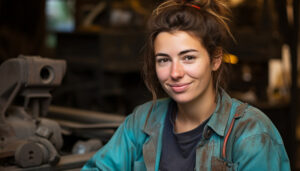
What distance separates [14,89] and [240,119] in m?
1.26

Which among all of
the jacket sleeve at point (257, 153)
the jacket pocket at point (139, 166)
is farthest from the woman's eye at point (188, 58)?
the jacket pocket at point (139, 166)

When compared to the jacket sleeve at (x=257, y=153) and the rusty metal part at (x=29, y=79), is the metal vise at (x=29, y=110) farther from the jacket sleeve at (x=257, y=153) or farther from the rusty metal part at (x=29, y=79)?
the jacket sleeve at (x=257, y=153)

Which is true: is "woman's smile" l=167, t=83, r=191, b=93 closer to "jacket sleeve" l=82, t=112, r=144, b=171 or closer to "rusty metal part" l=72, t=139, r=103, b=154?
"jacket sleeve" l=82, t=112, r=144, b=171

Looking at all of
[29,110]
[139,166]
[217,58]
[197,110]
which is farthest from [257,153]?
[29,110]

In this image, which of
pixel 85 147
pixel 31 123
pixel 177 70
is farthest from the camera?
pixel 85 147

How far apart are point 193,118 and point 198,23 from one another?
431mm

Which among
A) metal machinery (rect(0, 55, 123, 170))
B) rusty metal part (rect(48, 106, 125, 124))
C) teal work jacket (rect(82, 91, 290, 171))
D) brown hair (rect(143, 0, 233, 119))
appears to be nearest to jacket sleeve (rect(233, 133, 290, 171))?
teal work jacket (rect(82, 91, 290, 171))

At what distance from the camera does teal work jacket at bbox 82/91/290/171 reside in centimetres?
167

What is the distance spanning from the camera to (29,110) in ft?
8.29

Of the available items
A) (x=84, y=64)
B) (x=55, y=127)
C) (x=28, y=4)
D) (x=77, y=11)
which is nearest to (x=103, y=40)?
(x=84, y=64)

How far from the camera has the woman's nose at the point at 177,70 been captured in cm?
178

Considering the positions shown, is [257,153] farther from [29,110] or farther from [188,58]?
[29,110]

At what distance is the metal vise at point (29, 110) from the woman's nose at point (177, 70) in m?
0.80

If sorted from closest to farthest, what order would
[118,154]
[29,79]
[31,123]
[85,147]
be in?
[118,154]
[29,79]
[31,123]
[85,147]
